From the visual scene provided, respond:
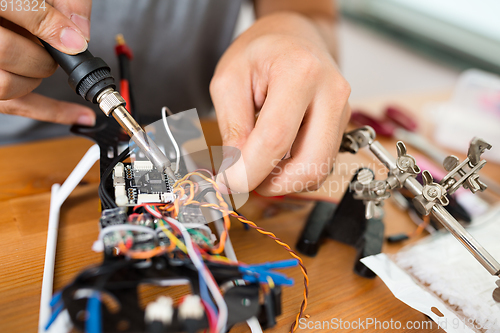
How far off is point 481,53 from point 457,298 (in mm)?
1997

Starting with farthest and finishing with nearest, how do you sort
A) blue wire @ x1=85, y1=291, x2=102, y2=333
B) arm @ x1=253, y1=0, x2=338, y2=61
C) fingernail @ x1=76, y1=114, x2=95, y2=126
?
arm @ x1=253, y1=0, x2=338, y2=61 < fingernail @ x1=76, y1=114, x2=95, y2=126 < blue wire @ x1=85, y1=291, x2=102, y2=333

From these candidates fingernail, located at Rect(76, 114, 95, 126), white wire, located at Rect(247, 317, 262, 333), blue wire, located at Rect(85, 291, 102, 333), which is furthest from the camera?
fingernail, located at Rect(76, 114, 95, 126)

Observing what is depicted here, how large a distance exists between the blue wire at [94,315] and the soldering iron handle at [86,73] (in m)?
0.25

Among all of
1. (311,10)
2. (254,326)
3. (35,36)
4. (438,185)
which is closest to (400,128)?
(311,10)

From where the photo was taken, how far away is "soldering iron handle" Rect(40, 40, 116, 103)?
416 millimetres

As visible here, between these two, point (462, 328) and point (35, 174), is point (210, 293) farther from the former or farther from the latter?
point (35, 174)

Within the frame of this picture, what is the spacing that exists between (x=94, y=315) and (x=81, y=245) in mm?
236

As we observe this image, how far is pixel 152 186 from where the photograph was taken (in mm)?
435

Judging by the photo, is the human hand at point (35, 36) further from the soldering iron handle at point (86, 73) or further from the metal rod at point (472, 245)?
the metal rod at point (472, 245)

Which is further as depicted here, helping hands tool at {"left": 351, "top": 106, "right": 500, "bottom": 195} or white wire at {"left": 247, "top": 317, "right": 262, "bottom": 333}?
helping hands tool at {"left": 351, "top": 106, "right": 500, "bottom": 195}

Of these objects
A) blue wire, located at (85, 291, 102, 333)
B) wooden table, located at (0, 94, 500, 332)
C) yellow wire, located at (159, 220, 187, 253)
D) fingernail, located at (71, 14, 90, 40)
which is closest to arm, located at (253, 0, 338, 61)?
wooden table, located at (0, 94, 500, 332)

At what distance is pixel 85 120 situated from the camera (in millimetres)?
573

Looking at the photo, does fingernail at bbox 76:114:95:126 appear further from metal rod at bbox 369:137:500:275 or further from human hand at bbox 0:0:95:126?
metal rod at bbox 369:137:500:275

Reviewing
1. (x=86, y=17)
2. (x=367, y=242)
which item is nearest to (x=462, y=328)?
(x=367, y=242)
